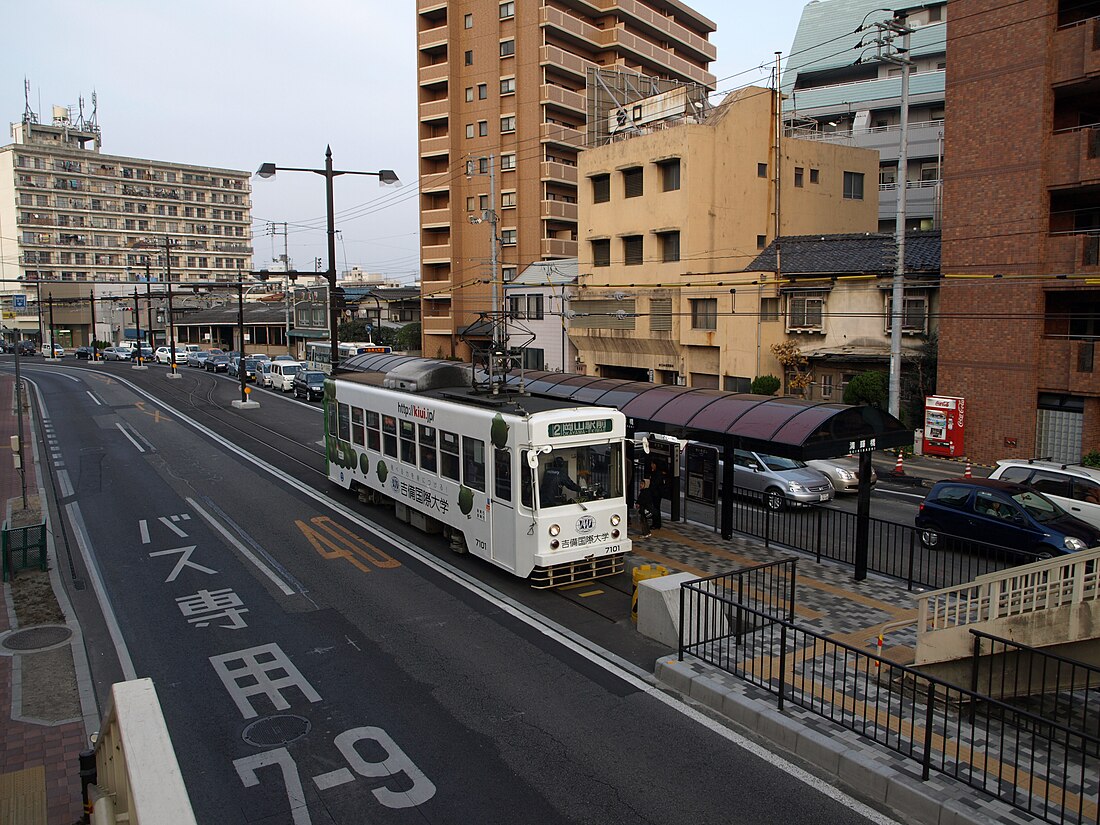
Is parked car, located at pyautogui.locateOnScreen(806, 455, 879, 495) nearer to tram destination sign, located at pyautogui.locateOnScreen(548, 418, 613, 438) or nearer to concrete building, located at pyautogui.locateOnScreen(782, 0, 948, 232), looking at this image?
tram destination sign, located at pyautogui.locateOnScreen(548, 418, 613, 438)

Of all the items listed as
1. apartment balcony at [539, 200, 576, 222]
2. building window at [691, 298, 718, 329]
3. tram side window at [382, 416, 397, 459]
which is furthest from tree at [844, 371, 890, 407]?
apartment balcony at [539, 200, 576, 222]

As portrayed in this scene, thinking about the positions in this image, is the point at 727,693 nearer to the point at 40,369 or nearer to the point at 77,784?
the point at 77,784

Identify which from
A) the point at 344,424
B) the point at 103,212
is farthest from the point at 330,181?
the point at 103,212

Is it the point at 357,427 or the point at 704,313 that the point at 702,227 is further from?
the point at 357,427

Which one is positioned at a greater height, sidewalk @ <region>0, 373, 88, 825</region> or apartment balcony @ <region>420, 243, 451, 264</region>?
apartment balcony @ <region>420, 243, 451, 264</region>

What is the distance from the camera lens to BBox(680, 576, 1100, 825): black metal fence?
7.64m

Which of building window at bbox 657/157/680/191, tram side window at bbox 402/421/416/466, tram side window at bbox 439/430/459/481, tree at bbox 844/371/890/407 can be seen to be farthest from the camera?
building window at bbox 657/157/680/191

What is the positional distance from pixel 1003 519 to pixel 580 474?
9.12m

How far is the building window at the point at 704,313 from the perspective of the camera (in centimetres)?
3944

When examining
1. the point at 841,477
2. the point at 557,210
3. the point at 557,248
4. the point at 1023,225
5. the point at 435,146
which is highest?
the point at 435,146

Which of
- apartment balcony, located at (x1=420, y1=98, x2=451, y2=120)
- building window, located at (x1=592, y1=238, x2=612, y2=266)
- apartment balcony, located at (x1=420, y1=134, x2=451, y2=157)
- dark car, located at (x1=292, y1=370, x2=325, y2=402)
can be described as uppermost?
apartment balcony, located at (x1=420, y1=98, x2=451, y2=120)

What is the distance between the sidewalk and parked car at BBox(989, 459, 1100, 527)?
18.9 meters

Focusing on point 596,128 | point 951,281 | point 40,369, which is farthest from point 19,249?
point 951,281

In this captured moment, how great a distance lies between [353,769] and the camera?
8.88 metres
